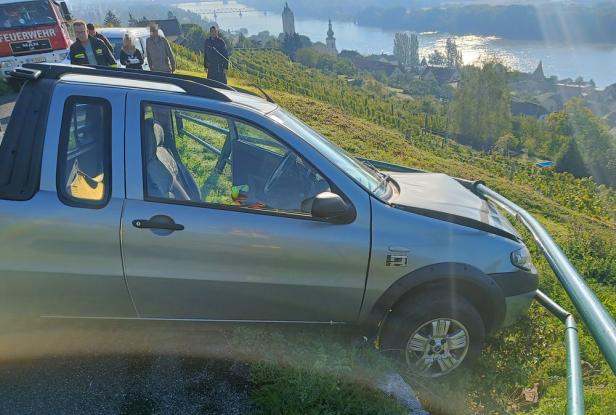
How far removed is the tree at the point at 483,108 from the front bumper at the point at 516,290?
6882cm

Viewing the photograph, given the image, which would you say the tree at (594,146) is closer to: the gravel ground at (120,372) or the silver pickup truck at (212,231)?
the silver pickup truck at (212,231)

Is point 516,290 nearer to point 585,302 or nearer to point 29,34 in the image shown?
point 585,302

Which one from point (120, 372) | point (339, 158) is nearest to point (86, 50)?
point (339, 158)

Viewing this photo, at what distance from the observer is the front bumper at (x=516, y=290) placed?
3.14 meters

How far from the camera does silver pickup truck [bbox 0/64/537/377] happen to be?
267 centimetres

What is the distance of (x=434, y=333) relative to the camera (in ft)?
10.2

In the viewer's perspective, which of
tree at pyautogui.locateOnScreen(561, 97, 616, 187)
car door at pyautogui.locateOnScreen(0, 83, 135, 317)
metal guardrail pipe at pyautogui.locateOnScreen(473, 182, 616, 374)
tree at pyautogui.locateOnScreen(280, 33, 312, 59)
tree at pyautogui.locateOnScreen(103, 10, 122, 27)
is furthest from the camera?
tree at pyautogui.locateOnScreen(280, 33, 312, 59)

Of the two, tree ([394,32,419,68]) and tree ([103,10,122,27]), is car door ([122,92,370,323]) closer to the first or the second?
tree ([103,10,122,27])

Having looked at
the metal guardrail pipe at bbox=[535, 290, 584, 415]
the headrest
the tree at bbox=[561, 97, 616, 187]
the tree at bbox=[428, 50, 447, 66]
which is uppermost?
the tree at bbox=[428, 50, 447, 66]

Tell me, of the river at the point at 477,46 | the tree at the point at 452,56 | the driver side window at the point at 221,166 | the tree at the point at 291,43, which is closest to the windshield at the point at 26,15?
the driver side window at the point at 221,166

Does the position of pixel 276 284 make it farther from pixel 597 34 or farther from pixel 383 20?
pixel 383 20

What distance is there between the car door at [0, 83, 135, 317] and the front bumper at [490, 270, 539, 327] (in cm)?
245

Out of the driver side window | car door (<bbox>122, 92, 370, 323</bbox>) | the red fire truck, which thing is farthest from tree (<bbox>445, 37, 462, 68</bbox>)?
car door (<bbox>122, 92, 370, 323</bbox>)

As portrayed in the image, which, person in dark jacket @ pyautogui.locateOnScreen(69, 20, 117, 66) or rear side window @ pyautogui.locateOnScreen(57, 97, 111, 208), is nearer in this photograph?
rear side window @ pyautogui.locateOnScreen(57, 97, 111, 208)
